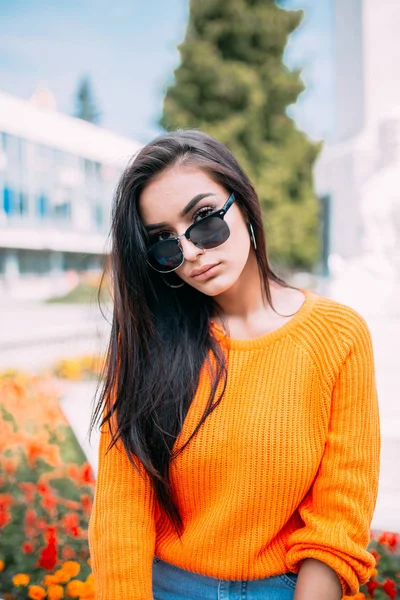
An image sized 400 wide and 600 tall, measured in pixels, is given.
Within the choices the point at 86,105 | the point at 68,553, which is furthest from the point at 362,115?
the point at 86,105

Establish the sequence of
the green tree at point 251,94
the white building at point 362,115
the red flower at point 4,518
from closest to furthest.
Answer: the red flower at point 4,518, the white building at point 362,115, the green tree at point 251,94

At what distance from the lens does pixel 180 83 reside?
16.1 metres

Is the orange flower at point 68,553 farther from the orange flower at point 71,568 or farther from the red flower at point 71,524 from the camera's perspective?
the orange flower at point 71,568

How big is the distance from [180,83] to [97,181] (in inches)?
211

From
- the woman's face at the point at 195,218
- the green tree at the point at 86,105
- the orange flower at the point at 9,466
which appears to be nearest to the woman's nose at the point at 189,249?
the woman's face at the point at 195,218

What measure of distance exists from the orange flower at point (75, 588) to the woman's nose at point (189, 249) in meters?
1.22

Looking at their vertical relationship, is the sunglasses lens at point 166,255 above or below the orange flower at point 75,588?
above

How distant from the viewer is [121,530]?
1.32m

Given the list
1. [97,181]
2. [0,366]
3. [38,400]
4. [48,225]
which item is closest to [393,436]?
[38,400]

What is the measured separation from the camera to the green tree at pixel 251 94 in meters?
15.7

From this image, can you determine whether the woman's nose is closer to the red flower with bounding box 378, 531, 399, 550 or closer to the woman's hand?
the woman's hand

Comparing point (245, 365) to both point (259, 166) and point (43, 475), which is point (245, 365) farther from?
point (259, 166)

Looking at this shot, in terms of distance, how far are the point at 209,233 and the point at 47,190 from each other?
17505 mm

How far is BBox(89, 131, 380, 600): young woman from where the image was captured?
1245 mm
